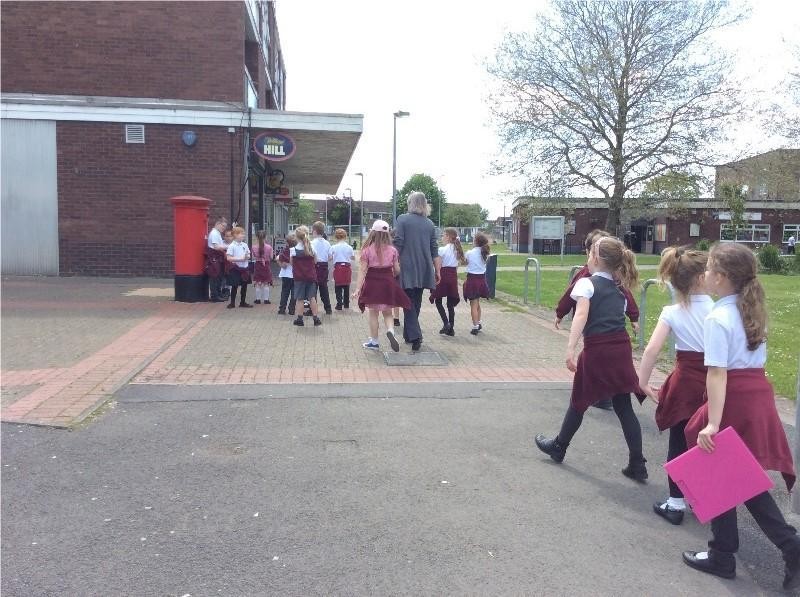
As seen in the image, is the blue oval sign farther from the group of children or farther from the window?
the window

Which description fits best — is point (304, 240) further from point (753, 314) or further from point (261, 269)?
point (753, 314)

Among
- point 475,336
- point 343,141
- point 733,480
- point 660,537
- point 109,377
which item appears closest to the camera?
point 733,480

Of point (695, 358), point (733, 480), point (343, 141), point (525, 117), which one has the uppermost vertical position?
point (525, 117)

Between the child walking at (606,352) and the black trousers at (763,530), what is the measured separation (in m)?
1.16

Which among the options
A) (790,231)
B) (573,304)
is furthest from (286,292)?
(790,231)

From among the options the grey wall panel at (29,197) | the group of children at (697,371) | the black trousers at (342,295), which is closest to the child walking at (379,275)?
the group of children at (697,371)

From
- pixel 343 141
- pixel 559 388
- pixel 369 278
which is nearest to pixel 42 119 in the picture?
pixel 343 141

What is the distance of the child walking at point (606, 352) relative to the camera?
4516 millimetres

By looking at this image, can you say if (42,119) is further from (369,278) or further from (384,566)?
(384,566)

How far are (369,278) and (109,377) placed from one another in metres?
3.21

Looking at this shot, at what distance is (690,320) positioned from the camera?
396 centimetres

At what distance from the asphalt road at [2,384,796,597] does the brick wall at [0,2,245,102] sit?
43.6 feet

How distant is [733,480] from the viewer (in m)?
3.30

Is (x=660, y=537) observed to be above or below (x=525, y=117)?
below
